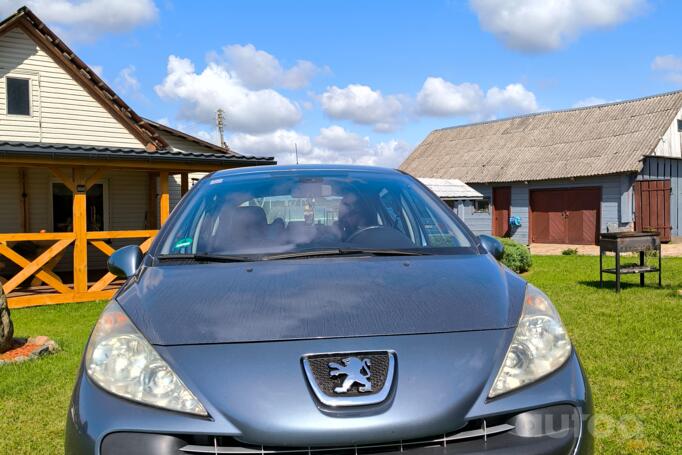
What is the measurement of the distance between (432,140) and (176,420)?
3462 cm

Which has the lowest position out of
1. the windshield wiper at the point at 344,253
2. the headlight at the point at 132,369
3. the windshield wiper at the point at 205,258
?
the headlight at the point at 132,369

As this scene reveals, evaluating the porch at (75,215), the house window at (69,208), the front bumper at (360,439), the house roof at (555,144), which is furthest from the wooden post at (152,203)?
the house roof at (555,144)

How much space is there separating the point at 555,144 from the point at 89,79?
67.9 feet

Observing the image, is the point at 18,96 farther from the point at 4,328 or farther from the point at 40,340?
the point at 4,328

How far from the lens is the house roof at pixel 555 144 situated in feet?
78.2

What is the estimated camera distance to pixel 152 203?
51.3 ft

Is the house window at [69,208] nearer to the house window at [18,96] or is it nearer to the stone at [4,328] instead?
the house window at [18,96]

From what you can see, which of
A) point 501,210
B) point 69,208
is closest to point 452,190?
point 501,210

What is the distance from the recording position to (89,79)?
1458cm

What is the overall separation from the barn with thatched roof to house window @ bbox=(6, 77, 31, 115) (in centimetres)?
1687

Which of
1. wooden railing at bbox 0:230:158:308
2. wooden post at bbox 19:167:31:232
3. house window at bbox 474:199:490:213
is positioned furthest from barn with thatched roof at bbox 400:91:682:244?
wooden railing at bbox 0:230:158:308

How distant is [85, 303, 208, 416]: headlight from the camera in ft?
5.83

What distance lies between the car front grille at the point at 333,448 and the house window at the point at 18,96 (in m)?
14.4

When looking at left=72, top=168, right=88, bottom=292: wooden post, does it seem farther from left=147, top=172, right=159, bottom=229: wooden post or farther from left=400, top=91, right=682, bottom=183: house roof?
left=400, top=91, right=682, bottom=183: house roof
